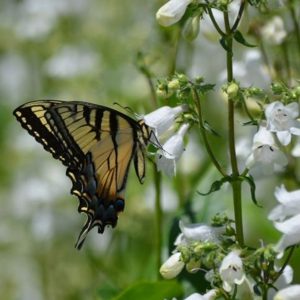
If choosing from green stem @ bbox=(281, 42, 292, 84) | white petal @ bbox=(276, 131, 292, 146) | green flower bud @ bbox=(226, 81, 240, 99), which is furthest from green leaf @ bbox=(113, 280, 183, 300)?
green stem @ bbox=(281, 42, 292, 84)

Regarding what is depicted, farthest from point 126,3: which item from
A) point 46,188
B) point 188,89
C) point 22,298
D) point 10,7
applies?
point 188,89

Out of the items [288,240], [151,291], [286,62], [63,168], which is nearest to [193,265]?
[288,240]

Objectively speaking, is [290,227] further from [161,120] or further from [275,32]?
[275,32]

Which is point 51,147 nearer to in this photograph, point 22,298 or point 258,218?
point 258,218

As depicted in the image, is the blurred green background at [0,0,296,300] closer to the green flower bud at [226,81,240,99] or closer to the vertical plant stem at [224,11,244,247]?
the vertical plant stem at [224,11,244,247]

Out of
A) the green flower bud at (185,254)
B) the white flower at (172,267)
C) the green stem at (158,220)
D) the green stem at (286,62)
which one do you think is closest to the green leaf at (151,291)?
the green stem at (158,220)

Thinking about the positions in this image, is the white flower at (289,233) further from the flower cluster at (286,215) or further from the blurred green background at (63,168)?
the blurred green background at (63,168)
